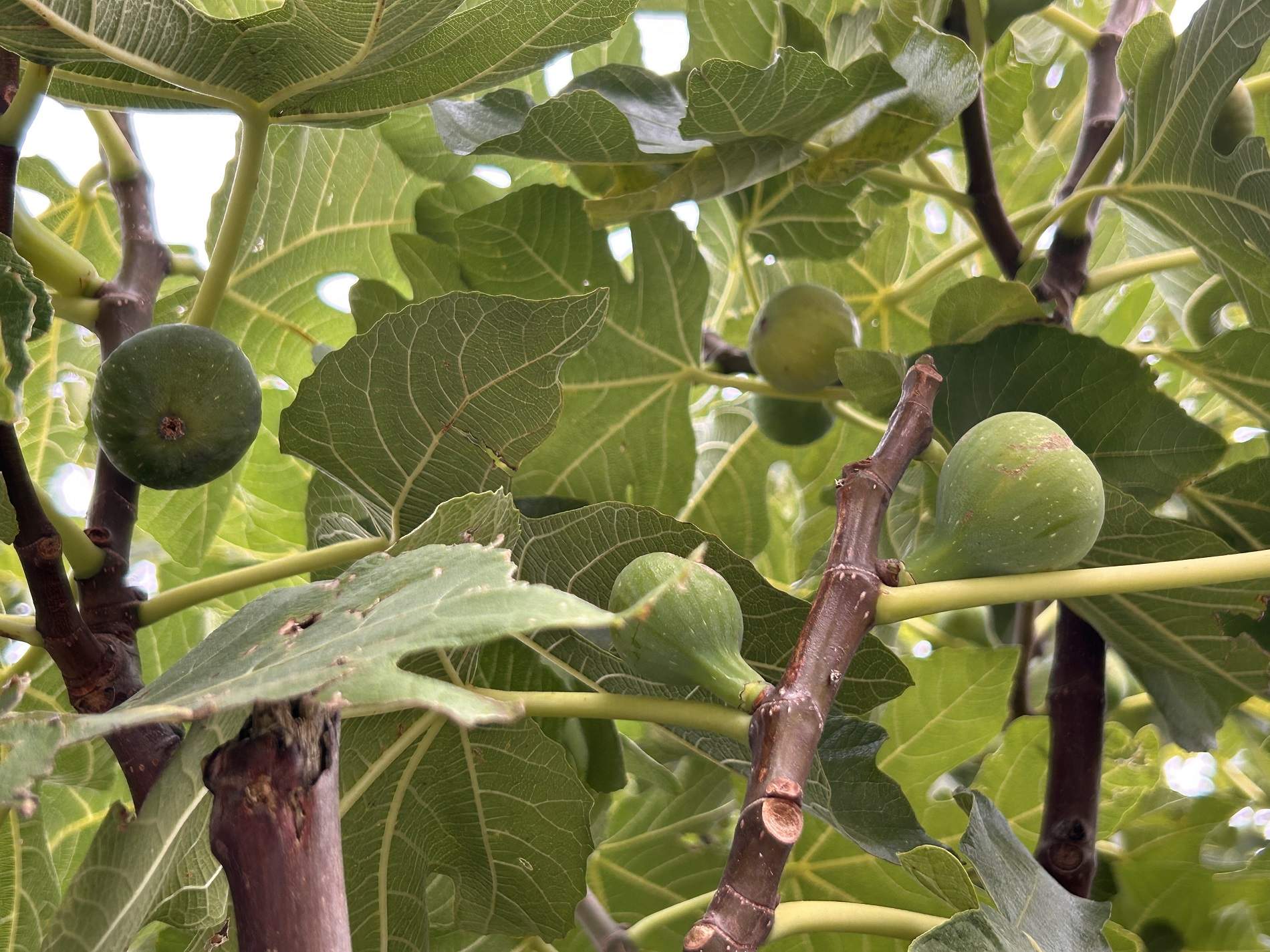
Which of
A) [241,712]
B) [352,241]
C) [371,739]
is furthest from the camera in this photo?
[352,241]

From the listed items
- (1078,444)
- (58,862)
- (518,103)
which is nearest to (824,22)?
(518,103)

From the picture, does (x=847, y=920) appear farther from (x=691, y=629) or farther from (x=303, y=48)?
(x=303, y=48)

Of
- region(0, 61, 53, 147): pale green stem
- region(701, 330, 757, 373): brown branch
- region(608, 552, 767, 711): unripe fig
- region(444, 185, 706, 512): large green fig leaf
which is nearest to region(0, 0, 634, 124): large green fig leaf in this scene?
region(0, 61, 53, 147): pale green stem

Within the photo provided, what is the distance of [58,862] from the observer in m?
1.30

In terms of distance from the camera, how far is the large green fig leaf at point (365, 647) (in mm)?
408

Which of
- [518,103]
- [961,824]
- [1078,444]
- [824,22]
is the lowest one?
[961,824]

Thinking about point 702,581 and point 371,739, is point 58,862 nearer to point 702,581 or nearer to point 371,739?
point 371,739

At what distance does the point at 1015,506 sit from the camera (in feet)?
2.34

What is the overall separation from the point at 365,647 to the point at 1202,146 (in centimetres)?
84

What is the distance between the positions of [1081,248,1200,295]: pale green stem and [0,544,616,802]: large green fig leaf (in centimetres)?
87

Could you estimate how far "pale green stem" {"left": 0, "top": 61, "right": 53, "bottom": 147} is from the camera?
2.34ft

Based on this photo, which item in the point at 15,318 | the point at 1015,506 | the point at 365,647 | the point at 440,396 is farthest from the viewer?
the point at 440,396

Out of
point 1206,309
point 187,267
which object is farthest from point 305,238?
point 1206,309

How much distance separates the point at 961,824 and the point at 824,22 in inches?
32.5
